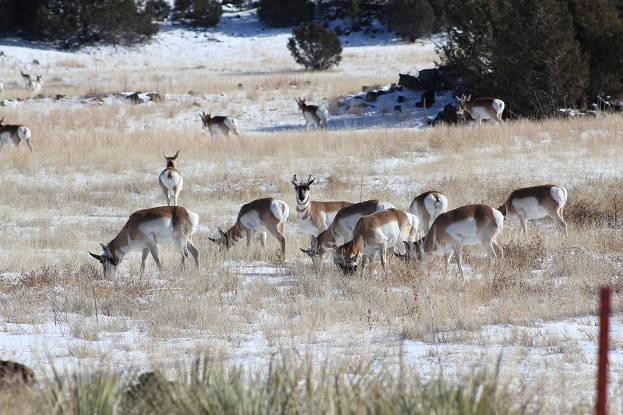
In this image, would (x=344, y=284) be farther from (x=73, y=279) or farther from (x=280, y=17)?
(x=280, y=17)

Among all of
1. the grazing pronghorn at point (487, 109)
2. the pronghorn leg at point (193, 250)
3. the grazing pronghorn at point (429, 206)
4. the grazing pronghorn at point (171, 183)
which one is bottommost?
the pronghorn leg at point (193, 250)

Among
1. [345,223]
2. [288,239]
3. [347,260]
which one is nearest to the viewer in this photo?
→ [347,260]

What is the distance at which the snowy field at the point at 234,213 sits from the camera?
6750 mm

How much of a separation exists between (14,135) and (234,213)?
9.42 m

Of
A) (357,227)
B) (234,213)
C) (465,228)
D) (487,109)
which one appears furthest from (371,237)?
(487,109)

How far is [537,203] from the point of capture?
13.0 meters

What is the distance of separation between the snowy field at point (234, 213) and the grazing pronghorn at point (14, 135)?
0.60m

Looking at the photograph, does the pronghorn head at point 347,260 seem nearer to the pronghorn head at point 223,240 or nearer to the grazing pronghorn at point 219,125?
the pronghorn head at point 223,240

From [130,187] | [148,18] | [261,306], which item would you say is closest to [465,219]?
[261,306]

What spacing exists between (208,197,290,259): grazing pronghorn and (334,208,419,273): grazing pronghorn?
196 cm

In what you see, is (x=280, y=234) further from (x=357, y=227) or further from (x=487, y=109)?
(x=487, y=109)

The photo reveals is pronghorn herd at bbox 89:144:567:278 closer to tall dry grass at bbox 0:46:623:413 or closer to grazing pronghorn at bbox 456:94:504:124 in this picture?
tall dry grass at bbox 0:46:623:413

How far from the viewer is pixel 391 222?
35.6 ft

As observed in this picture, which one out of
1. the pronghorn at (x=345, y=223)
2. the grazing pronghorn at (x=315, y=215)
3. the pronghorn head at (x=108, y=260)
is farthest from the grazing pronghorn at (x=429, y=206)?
the pronghorn head at (x=108, y=260)
